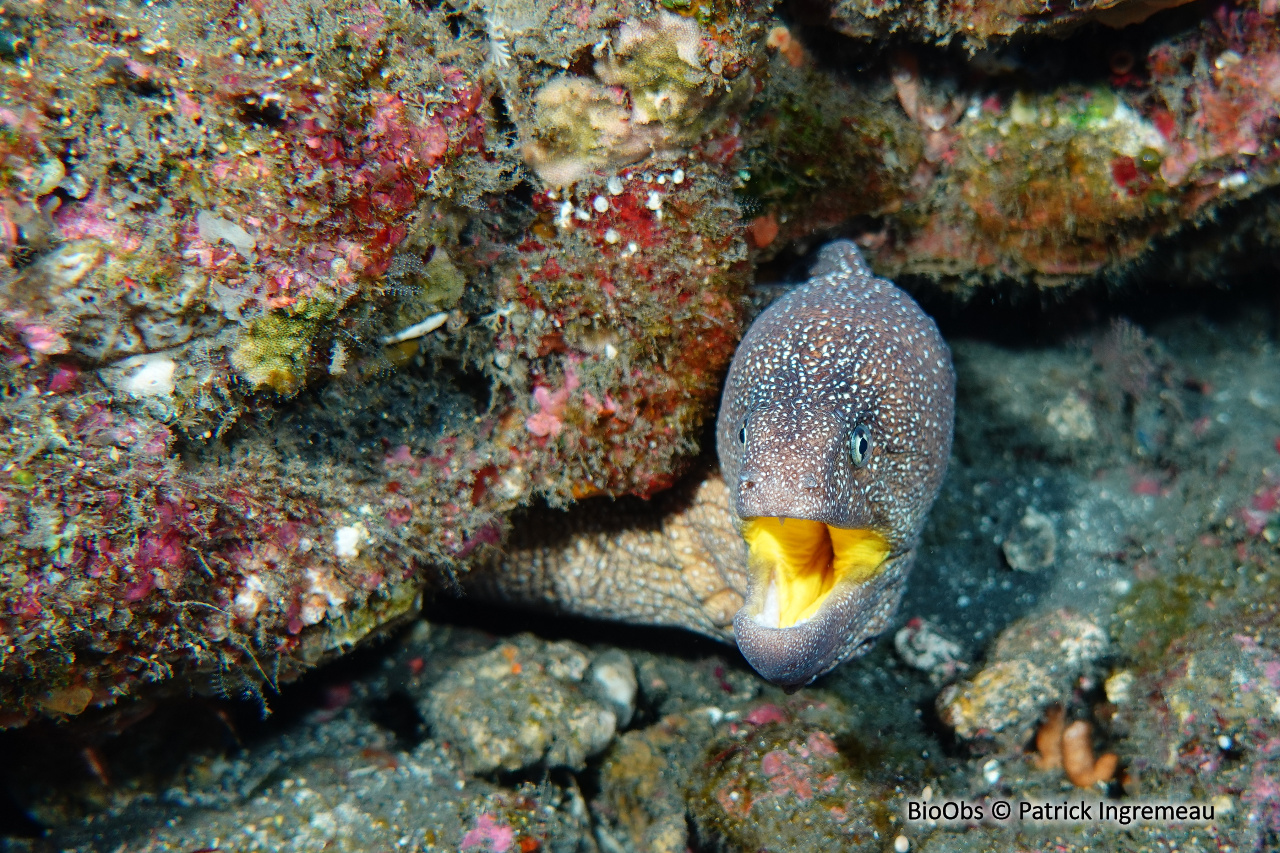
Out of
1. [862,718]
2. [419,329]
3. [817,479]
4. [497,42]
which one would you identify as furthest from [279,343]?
[862,718]

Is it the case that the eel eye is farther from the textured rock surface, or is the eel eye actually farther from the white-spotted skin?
the textured rock surface

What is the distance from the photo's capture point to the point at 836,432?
7.14 ft

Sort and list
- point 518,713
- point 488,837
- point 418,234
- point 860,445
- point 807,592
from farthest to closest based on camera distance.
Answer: point 518,713 → point 488,837 → point 807,592 → point 860,445 → point 418,234

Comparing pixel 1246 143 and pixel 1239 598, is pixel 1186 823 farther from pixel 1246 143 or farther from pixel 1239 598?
pixel 1246 143

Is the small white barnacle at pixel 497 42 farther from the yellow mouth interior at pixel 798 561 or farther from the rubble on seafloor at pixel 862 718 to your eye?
the rubble on seafloor at pixel 862 718

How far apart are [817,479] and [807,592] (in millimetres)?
692

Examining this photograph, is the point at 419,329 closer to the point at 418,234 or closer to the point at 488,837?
the point at 418,234

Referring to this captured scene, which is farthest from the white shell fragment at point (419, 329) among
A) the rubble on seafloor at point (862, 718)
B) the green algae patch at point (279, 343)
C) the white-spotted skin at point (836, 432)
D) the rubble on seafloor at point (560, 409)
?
the rubble on seafloor at point (862, 718)

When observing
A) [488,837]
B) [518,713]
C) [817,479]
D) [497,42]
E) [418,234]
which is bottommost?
[488,837]

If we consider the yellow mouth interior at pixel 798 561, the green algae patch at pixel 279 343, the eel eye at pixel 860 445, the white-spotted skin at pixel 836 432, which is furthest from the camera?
the yellow mouth interior at pixel 798 561

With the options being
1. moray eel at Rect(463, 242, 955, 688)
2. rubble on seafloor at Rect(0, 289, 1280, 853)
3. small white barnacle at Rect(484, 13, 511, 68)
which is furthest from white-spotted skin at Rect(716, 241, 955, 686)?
small white barnacle at Rect(484, 13, 511, 68)

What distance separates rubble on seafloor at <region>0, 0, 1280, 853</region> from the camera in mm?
1831

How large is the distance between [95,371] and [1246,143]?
13.8 feet

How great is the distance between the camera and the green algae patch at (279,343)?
195cm
